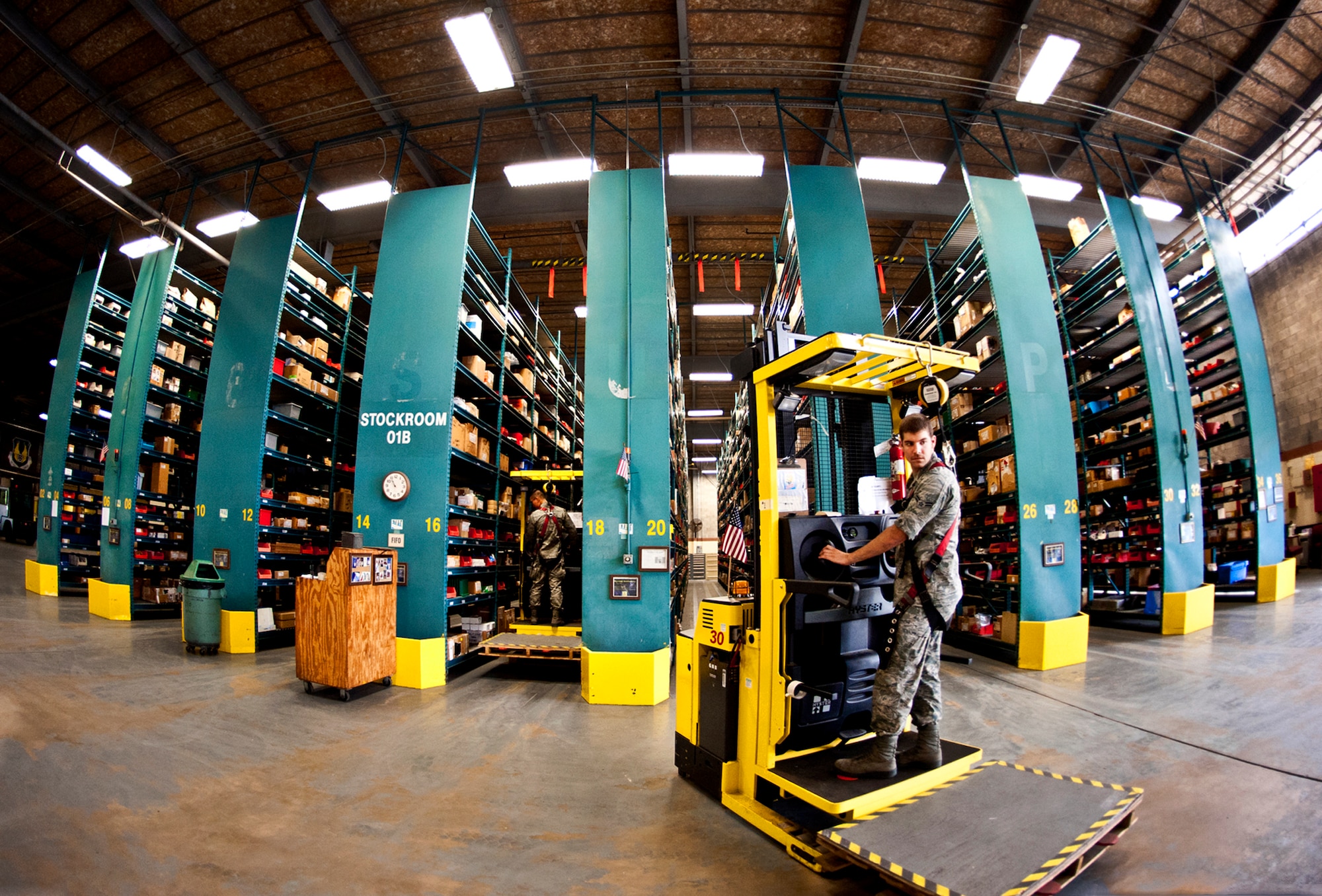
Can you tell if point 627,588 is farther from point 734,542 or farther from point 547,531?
point 547,531

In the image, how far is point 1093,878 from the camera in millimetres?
2285

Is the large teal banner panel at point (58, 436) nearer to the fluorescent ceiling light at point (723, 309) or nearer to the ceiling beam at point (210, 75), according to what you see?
the ceiling beam at point (210, 75)

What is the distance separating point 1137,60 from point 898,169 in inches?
178

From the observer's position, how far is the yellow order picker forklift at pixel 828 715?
89.7 inches

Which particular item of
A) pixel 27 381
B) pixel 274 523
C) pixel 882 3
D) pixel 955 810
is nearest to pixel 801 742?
pixel 955 810

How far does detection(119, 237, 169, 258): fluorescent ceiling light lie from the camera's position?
9758 millimetres

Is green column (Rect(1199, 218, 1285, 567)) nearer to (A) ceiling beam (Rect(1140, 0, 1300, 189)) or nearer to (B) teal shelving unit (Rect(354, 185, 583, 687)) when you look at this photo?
(A) ceiling beam (Rect(1140, 0, 1300, 189))

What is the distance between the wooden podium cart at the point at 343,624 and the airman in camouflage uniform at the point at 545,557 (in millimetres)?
2338

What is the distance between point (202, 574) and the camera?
22.0 ft

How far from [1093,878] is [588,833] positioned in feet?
7.53

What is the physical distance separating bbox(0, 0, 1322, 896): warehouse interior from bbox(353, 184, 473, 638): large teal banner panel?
0.06 m

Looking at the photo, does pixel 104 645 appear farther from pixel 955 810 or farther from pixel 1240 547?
pixel 1240 547

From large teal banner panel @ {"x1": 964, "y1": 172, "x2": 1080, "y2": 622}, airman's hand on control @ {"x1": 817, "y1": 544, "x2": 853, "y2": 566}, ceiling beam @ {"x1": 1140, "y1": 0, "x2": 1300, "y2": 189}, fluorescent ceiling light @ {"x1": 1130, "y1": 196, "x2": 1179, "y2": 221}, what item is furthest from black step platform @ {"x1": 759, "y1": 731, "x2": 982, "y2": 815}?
ceiling beam @ {"x1": 1140, "y1": 0, "x2": 1300, "y2": 189}

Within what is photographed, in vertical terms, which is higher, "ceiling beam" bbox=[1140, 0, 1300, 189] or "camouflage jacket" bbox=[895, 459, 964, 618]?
"ceiling beam" bbox=[1140, 0, 1300, 189]
